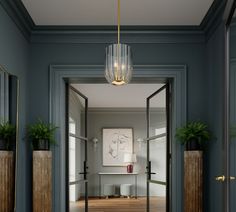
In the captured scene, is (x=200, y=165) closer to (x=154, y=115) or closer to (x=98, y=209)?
(x=154, y=115)

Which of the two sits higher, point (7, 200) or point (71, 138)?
point (71, 138)

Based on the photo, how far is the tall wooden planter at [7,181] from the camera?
3.52m

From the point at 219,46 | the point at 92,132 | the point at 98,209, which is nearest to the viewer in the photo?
the point at 219,46

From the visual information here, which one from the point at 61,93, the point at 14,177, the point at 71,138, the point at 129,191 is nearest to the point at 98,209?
the point at 129,191

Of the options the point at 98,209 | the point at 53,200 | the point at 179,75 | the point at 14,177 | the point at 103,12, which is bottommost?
the point at 98,209

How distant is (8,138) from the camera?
3.73 m

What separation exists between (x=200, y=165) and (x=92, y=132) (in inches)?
313

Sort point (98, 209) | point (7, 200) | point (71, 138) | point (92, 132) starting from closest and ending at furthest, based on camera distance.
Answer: point (7, 200) → point (71, 138) → point (98, 209) → point (92, 132)

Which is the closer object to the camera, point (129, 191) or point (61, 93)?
point (61, 93)

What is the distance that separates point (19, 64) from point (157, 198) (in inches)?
91.7

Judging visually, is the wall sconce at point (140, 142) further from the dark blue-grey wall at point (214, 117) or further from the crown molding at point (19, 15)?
the crown molding at point (19, 15)

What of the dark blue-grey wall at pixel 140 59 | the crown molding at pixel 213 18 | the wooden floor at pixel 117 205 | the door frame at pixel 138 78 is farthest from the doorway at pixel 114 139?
the crown molding at pixel 213 18

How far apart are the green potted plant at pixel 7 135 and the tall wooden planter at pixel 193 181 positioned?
1.62m

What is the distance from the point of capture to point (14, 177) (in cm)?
396
